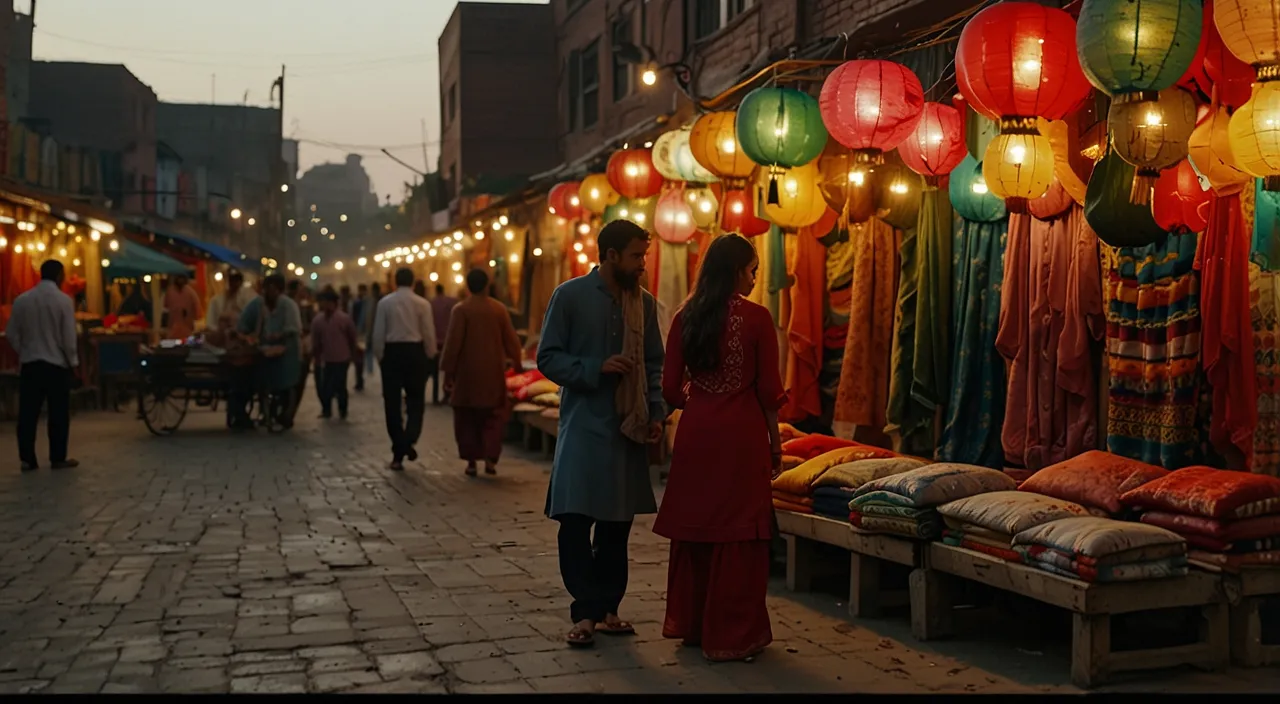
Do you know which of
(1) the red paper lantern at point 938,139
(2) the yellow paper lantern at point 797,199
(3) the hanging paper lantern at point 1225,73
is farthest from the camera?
(2) the yellow paper lantern at point 797,199

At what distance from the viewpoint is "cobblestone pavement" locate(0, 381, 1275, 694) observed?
18.6ft

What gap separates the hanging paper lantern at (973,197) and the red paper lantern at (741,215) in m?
2.51

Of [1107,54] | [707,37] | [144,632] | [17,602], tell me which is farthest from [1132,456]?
[707,37]

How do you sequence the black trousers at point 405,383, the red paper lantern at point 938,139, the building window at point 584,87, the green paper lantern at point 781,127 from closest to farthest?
the red paper lantern at point 938,139 < the green paper lantern at point 781,127 < the black trousers at point 405,383 < the building window at point 584,87

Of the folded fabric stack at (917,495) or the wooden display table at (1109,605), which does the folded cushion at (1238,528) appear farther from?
the folded fabric stack at (917,495)

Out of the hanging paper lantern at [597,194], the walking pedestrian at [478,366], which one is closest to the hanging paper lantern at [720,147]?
the walking pedestrian at [478,366]

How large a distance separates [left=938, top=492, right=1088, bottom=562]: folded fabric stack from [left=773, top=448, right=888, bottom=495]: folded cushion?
46.2 inches

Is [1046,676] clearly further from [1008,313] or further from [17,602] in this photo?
[17,602]

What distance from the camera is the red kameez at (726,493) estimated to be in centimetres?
601

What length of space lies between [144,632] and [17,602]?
117 cm

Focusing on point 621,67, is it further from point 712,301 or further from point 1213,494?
point 1213,494

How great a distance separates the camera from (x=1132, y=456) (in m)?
7.39

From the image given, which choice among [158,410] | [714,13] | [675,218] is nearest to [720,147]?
[675,218]

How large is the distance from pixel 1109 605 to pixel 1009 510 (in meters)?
0.76
